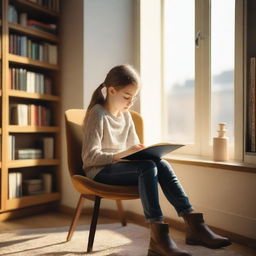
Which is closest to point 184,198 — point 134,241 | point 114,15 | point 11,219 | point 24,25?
point 134,241

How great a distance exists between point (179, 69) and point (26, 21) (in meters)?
1.21

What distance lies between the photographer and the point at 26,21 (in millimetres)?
2488

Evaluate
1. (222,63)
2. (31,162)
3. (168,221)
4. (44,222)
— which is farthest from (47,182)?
(222,63)

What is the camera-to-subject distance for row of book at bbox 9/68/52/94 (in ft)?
7.89

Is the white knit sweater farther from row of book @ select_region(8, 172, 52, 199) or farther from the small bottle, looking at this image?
row of book @ select_region(8, 172, 52, 199)

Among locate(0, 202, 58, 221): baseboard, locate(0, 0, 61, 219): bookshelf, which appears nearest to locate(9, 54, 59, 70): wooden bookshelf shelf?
locate(0, 0, 61, 219): bookshelf

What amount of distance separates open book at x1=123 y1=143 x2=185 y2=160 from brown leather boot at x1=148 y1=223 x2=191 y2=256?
1.03ft

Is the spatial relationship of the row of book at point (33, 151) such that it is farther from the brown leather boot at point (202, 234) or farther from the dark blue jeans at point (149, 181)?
the brown leather boot at point (202, 234)

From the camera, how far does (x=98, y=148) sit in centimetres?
167

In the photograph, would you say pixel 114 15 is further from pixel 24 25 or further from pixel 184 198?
pixel 184 198

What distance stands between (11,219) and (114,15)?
1.70 metres

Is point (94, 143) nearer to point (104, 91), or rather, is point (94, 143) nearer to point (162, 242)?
point (104, 91)

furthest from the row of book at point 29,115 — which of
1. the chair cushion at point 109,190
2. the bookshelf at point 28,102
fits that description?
the chair cushion at point 109,190

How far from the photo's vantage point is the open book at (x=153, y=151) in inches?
57.2
